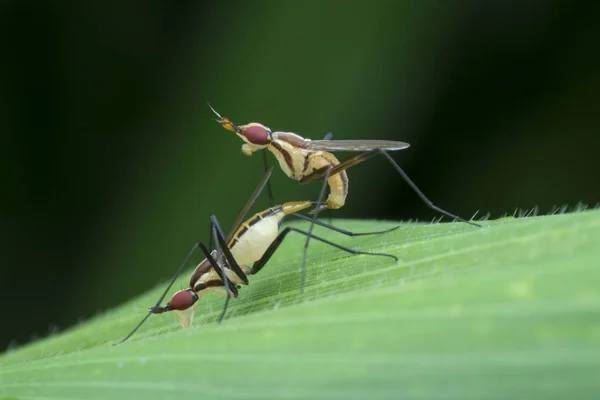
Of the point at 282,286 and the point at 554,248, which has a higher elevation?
the point at 554,248

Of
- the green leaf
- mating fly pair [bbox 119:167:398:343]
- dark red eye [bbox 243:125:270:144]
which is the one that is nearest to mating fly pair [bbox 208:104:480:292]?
dark red eye [bbox 243:125:270:144]

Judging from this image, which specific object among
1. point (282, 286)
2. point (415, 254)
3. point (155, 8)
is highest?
point (155, 8)

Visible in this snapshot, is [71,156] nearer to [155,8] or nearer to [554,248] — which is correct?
[155,8]

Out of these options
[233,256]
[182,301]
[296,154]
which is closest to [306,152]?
[296,154]

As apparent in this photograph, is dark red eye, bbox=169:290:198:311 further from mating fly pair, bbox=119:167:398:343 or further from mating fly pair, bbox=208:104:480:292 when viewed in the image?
mating fly pair, bbox=208:104:480:292

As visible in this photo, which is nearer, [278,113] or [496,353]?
[496,353]

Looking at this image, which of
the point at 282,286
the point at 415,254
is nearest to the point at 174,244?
the point at 282,286

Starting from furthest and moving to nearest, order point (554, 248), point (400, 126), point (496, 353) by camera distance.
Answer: point (400, 126), point (554, 248), point (496, 353)
